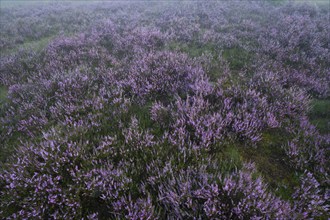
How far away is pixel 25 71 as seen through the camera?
20.5 ft

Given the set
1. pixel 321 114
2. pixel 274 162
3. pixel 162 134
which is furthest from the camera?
pixel 321 114

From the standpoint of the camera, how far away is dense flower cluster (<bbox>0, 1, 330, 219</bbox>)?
7.93ft

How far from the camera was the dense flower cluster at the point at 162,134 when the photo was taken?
242cm

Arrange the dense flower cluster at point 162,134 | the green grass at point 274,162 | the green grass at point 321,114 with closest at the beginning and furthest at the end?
the dense flower cluster at point 162,134 → the green grass at point 274,162 → the green grass at point 321,114

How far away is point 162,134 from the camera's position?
11.2 ft

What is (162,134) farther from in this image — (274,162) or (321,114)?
(321,114)

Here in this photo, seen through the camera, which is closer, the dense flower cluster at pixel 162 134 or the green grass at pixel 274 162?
the dense flower cluster at pixel 162 134

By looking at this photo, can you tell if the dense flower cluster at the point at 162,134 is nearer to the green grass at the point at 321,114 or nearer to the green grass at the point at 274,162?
the green grass at the point at 274,162

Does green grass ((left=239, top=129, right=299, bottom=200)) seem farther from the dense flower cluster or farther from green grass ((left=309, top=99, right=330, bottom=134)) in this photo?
green grass ((left=309, top=99, right=330, bottom=134))

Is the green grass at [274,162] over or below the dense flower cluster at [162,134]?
below

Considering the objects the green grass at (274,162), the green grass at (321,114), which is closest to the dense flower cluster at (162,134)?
the green grass at (274,162)

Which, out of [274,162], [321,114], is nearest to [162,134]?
[274,162]

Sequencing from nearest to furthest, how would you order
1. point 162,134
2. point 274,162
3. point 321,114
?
point 274,162 → point 162,134 → point 321,114

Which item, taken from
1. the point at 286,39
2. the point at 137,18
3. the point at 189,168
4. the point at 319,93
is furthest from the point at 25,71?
the point at 286,39
